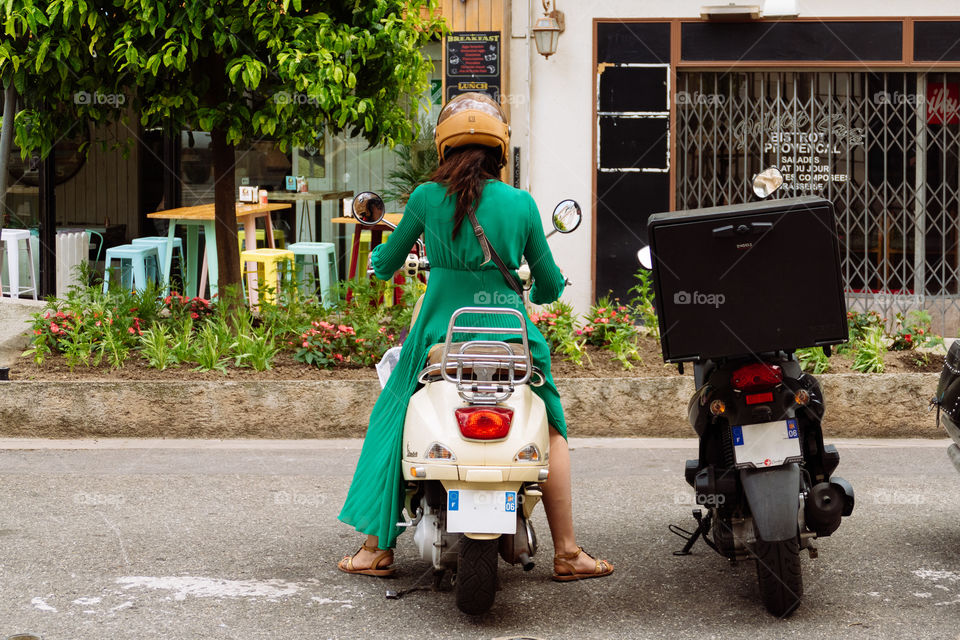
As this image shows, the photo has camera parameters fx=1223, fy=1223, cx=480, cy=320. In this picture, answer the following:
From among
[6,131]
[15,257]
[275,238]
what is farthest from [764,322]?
[15,257]

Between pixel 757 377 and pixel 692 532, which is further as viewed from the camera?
pixel 692 532

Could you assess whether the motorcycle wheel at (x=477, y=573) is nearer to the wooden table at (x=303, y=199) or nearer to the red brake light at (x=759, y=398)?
the red brake light at (x=759, y=398)

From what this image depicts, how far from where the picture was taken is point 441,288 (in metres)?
4.70

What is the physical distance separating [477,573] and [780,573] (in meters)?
1.10

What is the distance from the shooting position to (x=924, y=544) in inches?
214

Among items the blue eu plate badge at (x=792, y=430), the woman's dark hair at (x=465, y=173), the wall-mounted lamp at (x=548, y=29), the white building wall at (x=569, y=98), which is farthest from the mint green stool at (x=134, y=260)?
the blue eu plate badge at (x=792, y=430)

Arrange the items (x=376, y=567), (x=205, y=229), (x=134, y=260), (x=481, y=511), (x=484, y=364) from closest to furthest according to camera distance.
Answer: (x=481, y=511) < (x=484, y=364) < (x=376, y=567) < (x=205, y=229) < (x=134, y=260)

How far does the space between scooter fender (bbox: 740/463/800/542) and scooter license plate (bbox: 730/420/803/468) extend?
0.03 metres

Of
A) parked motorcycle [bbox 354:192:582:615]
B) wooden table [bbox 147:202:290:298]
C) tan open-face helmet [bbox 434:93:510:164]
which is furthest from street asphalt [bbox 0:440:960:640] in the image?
wooden table [bbox 147:202:290:298]

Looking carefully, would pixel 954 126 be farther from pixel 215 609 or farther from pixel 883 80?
pixel 215 609

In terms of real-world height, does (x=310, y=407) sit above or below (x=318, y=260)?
below

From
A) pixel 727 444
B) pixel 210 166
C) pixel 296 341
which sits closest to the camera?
pixel 727 444

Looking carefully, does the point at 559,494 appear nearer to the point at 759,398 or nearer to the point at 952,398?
the point at 759,398

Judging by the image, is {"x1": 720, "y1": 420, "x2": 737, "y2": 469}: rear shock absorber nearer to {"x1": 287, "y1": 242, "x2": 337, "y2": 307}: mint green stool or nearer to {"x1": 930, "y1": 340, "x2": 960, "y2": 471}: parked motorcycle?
{"x1": 930, "y1": 340, "x2": 960, "y2": 471}: parked motorcycle
